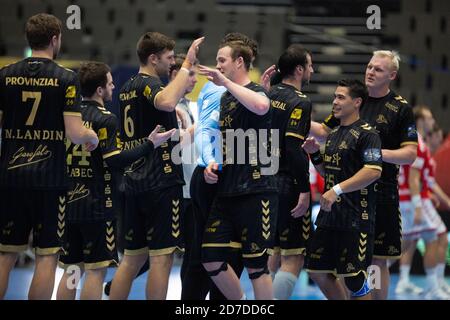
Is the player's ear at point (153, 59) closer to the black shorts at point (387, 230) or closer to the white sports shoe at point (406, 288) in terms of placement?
the black shorts at point (387, 230)

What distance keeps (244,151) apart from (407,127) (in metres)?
1.68

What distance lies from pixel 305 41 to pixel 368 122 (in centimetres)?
1109

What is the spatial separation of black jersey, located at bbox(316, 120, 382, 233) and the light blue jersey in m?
0.95

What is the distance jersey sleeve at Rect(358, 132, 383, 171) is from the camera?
6.46 m

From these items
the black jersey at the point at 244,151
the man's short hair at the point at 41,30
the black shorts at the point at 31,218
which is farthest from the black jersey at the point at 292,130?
the man's short hair at the point at 41,30

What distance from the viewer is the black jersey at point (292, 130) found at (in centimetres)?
659

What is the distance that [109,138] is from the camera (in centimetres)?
643

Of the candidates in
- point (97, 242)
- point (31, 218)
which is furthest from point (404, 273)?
point (31, 218)

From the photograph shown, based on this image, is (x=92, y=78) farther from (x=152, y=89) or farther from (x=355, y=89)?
(x=355, y=89)

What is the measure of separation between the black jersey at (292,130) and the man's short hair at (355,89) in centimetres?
33

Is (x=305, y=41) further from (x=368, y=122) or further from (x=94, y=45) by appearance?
(x=368, y=122)

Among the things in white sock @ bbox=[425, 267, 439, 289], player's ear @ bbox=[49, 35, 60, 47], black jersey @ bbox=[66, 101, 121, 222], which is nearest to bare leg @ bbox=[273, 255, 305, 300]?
black jersey @ bbox=[66, 101, 121, 222]

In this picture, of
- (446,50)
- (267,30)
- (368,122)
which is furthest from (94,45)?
(368,122)

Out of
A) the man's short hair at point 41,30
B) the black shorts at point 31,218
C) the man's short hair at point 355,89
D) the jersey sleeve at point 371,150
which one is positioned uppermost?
the man's short hair at point 41,30
